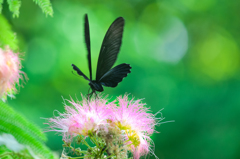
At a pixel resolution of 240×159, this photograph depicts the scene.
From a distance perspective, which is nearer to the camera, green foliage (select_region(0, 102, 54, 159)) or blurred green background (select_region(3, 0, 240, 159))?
green foliage (select_region(0, 102, 54, 159))

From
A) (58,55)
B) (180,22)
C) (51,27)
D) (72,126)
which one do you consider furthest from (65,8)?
(72,126)

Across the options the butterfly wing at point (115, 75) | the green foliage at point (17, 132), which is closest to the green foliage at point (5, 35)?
the green foliage at point (17, 132)

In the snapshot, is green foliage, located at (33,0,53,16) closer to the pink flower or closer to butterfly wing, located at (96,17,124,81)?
butterfly wing, located at (96,17,124,81)

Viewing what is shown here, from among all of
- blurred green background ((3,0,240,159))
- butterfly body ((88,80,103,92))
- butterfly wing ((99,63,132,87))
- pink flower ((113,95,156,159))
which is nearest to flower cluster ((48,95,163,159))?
pink flower ((113,95,156,159))

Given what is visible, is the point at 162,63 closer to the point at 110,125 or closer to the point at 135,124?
the point at 135,124

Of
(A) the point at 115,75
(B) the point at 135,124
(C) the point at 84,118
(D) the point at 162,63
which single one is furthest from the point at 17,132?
(D) the point at 162,63

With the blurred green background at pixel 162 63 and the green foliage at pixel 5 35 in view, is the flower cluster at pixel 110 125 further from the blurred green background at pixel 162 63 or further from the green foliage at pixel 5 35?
the blurred green background at pixel 162 63

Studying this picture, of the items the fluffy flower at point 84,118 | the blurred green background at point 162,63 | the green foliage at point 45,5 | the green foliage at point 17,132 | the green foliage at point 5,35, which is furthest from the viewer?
the blurred green background at point 162,63
